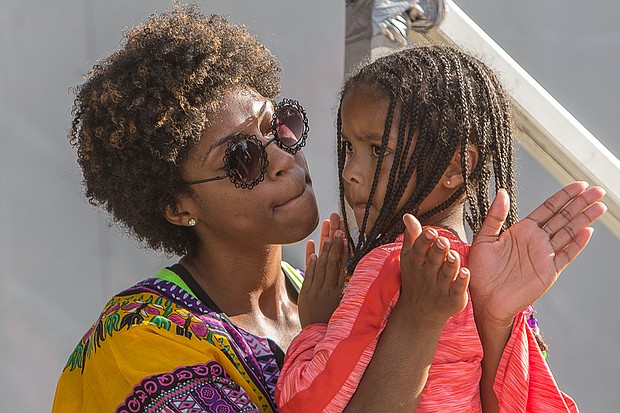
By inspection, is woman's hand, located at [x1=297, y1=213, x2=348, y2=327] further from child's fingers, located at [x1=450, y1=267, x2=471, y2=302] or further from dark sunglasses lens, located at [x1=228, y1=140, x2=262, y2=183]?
child's fingers, located at [x1=450, y1=267, x2=471, y2=302]

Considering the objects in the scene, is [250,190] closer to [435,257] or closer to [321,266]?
[321,266]

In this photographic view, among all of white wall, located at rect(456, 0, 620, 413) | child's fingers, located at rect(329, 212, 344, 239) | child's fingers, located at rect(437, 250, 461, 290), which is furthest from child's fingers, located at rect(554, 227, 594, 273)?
white wall, located at rect(456, 0, 620, 413)

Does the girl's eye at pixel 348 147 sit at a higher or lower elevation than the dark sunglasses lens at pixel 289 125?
lower

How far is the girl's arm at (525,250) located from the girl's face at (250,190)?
1.96ft

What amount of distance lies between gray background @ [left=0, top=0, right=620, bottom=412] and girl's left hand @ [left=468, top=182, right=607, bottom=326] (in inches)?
60.1

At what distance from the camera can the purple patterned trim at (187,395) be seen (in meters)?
1.97

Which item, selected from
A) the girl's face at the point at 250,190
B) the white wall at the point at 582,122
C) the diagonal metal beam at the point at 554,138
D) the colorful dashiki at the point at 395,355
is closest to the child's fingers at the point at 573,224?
the colorful dashiki at the point at 395,355

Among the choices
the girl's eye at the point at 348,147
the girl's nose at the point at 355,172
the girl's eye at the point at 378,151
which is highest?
the girl's eye at the point at 348,147

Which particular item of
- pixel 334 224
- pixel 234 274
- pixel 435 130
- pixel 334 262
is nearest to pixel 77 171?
pixel 234 274

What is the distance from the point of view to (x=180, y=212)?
2365 millimetres

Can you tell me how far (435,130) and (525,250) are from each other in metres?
0.31

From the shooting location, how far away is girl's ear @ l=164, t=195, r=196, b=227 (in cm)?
235

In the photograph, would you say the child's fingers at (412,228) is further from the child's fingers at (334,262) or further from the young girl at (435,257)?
the child's fingers at (334,262)

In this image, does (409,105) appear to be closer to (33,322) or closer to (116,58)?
(116,58)
